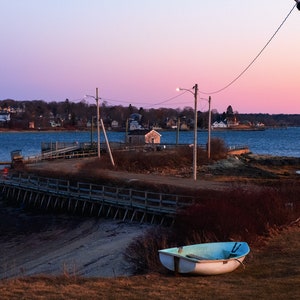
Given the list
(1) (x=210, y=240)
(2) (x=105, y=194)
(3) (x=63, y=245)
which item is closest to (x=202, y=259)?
(1) (x=210, y=240)

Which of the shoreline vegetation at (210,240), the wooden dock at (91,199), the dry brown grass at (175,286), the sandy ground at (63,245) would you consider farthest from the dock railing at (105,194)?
the dry brown grass at (175,286)

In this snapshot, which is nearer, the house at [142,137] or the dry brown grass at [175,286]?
the dry brown grass at [175,286]

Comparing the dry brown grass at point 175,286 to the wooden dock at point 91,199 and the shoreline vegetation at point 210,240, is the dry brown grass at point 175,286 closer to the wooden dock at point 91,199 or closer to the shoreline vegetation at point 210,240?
the shoreline vegetation at point 210,240

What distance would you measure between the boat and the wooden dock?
10246 mm

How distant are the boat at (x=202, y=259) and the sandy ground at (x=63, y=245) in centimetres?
230

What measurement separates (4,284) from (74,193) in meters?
22.2

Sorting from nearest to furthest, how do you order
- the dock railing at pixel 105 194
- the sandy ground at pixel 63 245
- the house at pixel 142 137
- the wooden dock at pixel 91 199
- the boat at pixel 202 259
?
the boat at pixel 202 259
the sandy ground at pixel 63 245
the dock railing at pixel 105 194
the wooden dock at pixel 91 199
the house at pixel 142 137

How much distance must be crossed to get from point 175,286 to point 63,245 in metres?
14.0

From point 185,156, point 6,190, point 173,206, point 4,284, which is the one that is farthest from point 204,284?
point 185,156

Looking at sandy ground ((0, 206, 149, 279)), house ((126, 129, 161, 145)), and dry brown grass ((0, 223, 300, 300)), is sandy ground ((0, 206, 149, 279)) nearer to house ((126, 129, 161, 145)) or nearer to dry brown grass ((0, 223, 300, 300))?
dry brown grass ((0, 223, 300, 300))

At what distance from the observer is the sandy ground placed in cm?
1828

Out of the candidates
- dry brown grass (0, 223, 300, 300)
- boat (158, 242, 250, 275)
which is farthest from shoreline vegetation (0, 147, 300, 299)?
boat (158, 242, 250, 275)

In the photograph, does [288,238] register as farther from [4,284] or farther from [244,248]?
[4,284]

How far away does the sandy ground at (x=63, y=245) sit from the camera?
18.3 m
